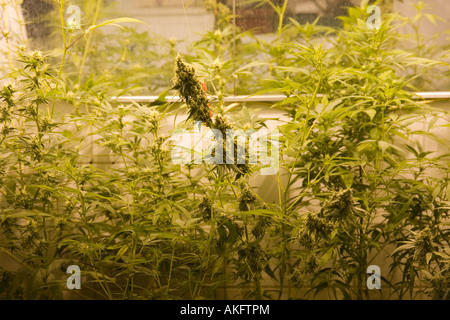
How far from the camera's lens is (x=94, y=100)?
1.27 metres

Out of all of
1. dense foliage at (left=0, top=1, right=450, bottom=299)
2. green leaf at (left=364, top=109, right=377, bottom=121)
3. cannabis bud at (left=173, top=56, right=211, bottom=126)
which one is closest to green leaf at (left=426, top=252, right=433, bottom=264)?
dense foliage at (left=0, top=1, right=450, bottom=299)

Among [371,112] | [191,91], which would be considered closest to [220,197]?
[191,91]

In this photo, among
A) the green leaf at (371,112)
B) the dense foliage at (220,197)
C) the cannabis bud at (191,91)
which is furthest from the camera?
the green leaf at (371,112)

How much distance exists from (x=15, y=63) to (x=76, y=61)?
226 mm

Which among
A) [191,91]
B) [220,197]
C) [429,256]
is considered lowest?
[429,256]

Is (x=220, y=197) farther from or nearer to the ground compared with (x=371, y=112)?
nearer to the ground

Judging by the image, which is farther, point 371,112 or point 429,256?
point 371,112

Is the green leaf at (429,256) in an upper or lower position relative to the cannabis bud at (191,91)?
lower

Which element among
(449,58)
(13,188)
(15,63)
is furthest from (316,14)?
(13,188)

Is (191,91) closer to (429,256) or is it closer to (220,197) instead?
(220,197)

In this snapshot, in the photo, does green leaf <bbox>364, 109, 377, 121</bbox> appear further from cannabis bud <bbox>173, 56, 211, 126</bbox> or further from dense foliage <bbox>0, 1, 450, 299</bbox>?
cannabis bud <bbox>173, 56, 211, 126</bbox>

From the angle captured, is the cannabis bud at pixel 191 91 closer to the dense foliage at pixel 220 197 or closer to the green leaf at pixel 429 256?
the dense foliage at pixel 220 197

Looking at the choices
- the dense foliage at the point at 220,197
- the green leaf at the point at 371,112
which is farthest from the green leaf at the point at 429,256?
the green leaf at the point at 371,112
